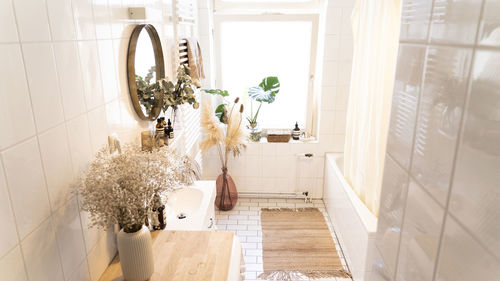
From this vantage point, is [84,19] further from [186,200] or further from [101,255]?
[186,200]

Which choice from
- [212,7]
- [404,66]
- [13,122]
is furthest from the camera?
[212,7]

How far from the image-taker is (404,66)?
660mm

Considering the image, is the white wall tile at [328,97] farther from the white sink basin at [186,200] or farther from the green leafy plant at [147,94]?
the green leafy plant at [147,94]

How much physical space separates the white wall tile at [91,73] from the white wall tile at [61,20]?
0.08 m

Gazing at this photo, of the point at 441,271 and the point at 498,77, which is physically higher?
the point at 498,77

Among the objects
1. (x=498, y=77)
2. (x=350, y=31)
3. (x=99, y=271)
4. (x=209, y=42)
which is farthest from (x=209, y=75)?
(x=498, y=77)

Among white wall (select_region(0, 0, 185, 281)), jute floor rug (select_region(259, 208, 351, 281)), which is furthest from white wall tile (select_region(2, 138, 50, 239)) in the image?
jute floor rug (select_region(259, 208, 351, 281))

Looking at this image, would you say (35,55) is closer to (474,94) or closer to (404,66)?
(404,66)

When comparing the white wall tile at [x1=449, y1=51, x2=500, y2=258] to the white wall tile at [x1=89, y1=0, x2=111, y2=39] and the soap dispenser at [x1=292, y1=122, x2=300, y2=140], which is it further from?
the soap dispenser at [x1=292, y1=122, x2=300, y2=140]

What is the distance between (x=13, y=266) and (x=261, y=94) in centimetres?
288

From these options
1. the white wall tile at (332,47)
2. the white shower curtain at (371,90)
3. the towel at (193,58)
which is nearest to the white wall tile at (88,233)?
the towel at (193,58)

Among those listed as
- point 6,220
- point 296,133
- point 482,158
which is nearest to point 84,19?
point 6,220

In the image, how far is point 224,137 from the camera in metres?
3.56

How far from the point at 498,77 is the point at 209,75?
345cm
